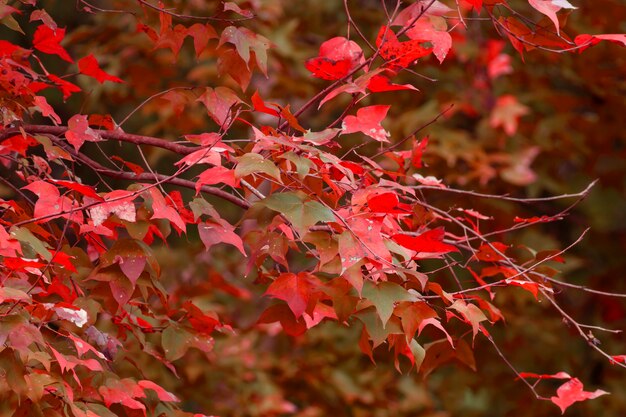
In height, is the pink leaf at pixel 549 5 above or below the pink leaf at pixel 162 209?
above

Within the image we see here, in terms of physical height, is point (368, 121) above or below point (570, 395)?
above

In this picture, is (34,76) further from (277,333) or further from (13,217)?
(277,333)

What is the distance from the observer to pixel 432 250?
5.66 feet

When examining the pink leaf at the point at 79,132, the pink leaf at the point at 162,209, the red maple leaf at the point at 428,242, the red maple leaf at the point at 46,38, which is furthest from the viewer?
the red maple leaf at the point at 46,38

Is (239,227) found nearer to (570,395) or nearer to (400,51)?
(400,51)

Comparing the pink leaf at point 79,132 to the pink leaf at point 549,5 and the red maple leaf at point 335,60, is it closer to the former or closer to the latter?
the red maple leaf at point 335,60

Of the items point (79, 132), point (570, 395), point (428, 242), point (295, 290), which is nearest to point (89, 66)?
point (79, 132)

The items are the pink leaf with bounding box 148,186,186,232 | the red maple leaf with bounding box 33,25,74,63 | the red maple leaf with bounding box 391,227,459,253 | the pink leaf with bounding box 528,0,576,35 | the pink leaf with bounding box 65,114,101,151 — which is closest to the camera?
the red maple leaf with bounding box 391,227,459,253

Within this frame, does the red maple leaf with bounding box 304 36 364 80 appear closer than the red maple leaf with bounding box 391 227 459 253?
No

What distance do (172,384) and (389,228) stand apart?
2.79 metres

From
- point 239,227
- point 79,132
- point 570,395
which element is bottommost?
point 570,395

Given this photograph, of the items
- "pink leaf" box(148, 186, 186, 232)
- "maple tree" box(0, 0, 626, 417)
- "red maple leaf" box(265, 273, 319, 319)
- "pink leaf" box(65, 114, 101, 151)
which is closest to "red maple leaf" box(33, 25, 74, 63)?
"maple tree" box(0, 0, 626, 417)

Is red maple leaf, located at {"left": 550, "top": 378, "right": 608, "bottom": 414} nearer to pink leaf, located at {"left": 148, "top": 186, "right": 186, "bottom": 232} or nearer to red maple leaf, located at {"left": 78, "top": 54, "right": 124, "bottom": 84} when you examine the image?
pink leaf, located at {"left": 148, "top": 186, "right": 186, "bottom": 232}

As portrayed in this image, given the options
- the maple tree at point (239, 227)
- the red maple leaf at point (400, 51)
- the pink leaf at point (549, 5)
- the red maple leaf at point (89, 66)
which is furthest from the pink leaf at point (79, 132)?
the pink leaf at point (549, 5)
